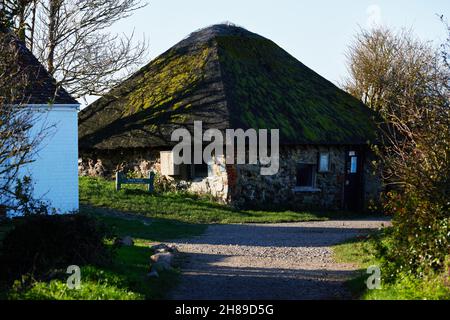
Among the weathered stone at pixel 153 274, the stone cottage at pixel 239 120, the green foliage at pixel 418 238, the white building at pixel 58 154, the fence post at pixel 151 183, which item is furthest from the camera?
the fence post at pixel 151 183

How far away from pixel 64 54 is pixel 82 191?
290 inches

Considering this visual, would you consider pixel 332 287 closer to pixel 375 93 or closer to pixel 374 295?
pixel 374 295

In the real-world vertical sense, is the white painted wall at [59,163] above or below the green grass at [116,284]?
above

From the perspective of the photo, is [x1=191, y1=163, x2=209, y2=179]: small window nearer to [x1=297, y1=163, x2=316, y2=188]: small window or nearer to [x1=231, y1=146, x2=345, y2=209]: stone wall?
[x1=231, y1=146, x2=345, y2=209]: stone wall

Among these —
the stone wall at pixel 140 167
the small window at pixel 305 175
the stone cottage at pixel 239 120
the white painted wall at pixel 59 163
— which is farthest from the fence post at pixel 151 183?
the small window at pixel 305 175

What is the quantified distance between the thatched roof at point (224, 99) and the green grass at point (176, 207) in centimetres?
203

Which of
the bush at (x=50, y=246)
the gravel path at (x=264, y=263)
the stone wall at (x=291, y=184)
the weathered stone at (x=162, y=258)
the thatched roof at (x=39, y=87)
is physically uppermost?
the thatched roof at (x=39, y=87)

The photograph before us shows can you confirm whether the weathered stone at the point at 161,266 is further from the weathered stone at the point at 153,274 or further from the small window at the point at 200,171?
the small window at the point at 200,171

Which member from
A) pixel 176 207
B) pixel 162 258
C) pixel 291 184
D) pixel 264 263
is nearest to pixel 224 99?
pixel 291 184

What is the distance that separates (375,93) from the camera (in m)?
37.2

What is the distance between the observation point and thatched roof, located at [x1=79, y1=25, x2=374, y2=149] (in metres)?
23.9

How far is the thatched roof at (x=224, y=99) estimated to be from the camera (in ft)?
78.4

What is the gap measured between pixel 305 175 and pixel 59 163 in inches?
357

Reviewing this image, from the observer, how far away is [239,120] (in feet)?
74.9
